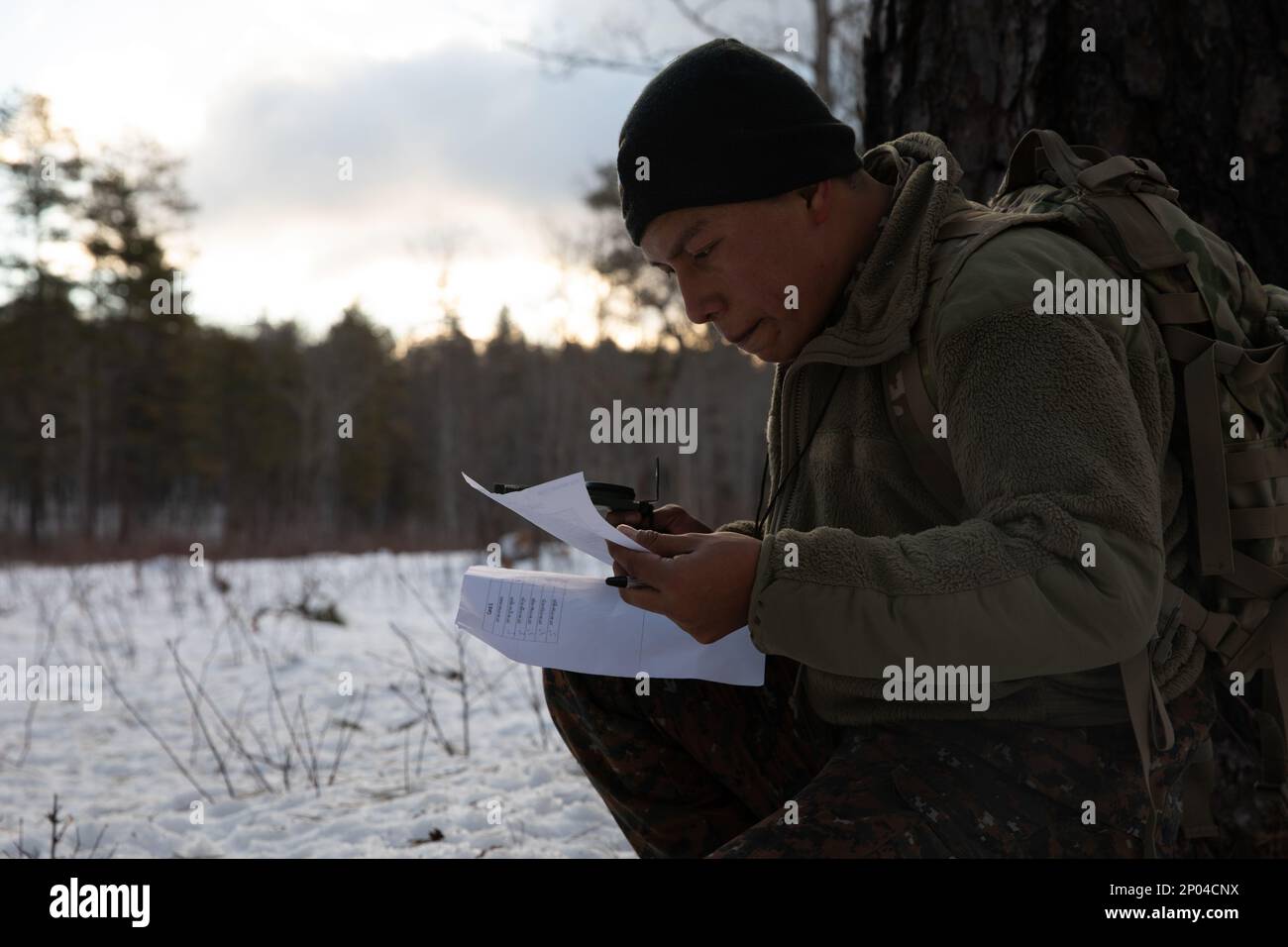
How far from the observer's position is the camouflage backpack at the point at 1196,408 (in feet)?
4.75

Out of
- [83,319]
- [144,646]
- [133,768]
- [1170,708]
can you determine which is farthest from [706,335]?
[1170,708]

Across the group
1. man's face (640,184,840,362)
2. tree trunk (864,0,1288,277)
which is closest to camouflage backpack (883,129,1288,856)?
man's face (640,184,840,362)

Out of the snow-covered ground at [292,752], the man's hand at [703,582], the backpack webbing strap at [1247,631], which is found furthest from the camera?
the snow-covered ground at [292,752]

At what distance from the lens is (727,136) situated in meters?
1.66

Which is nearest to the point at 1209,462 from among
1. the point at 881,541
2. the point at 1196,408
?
the point at 1196,408

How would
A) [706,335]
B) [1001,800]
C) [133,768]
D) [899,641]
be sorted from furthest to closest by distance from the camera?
1. [706,335]
2. [133,768]
3. [1001,800]
4. [899,641]

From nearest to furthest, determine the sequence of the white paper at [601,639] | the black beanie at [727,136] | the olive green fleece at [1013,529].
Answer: the olive green fleece at [1013,529] < the black beanie at [727,136] < the white paper at [601,639]

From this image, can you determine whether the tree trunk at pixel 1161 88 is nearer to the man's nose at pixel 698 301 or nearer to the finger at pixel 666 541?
the man's nose at pixel 698 301

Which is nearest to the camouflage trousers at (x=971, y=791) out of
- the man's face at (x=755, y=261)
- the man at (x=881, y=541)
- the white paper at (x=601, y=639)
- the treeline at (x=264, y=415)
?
the man at (x=881, y=541)

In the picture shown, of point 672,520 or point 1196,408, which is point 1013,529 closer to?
point 1196,408

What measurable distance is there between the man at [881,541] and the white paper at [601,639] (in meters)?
0.15

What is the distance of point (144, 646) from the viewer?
6727 millimetres
